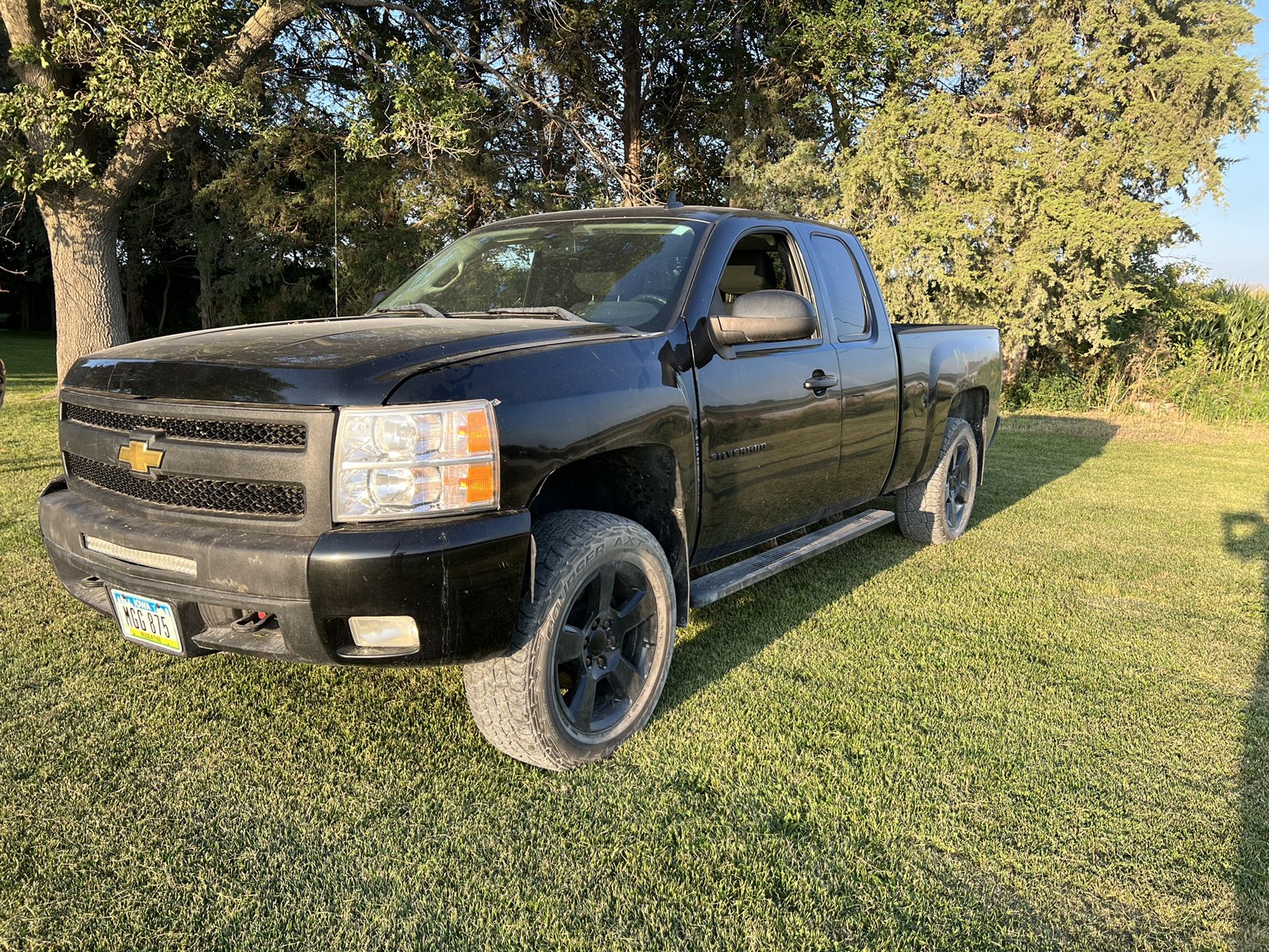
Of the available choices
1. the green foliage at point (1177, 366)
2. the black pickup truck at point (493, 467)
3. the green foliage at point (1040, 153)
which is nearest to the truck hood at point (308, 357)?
the black pickup truck at point (493, 467)

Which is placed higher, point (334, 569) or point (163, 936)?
point (334, 569)

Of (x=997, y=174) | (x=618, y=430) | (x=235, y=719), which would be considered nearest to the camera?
(x=618, y=430)

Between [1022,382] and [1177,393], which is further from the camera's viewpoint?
[1022,382]

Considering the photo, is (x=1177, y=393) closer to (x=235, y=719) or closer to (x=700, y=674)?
(x=700, y=674)

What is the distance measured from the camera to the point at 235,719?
3.18 metres

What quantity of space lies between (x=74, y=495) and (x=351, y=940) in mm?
1902

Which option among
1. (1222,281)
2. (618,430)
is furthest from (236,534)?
(1222,281)

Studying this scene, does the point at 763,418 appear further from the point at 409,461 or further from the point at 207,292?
the point at 207,292

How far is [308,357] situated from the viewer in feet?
8.55

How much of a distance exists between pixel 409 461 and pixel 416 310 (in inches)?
57.8

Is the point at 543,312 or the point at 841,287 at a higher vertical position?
the point at 841,287

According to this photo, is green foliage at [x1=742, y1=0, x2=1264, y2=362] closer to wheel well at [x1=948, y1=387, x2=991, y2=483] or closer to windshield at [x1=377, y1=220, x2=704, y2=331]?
wheel well at [x1=948, y1=387, x2=991, y2=483]

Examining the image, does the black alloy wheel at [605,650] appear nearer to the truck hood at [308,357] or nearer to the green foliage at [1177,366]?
the truck hood at [308,357]

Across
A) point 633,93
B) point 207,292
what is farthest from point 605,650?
point 207,292
